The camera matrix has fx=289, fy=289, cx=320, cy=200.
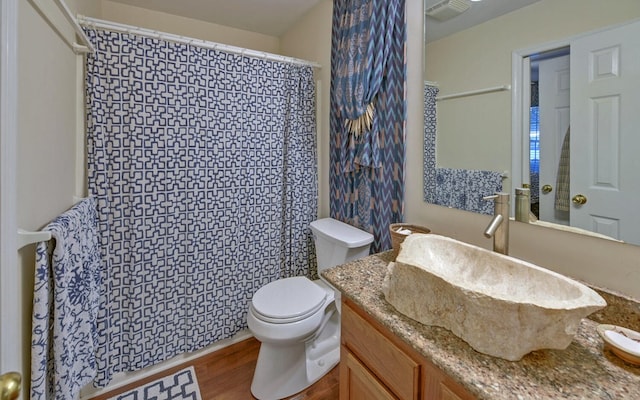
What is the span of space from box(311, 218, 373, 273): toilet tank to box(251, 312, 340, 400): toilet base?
→ 0.34 metres

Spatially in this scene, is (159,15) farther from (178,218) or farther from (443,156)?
(443,156)

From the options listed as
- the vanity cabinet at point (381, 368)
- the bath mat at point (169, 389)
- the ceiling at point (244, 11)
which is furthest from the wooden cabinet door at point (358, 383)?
the ceiling at point (244, 11)

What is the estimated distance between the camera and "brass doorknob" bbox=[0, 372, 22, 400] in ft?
1.60

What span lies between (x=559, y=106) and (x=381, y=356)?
37.0 inches

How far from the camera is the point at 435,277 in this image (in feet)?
2.40

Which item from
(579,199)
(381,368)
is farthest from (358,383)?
(579,199)

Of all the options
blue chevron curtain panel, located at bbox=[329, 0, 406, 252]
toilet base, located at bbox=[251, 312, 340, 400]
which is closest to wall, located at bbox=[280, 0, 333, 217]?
blue chevron curtain panel, located at bbox=[329, 0, 406, 252]

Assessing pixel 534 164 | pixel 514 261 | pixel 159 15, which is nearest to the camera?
pixel 514 261

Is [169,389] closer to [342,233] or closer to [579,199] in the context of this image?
[342,233]

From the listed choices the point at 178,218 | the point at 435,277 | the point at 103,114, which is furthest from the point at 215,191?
the point at 435,277

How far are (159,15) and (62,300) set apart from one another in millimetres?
2187

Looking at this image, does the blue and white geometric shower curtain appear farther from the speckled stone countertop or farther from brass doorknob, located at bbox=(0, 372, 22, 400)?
the speckled stone countertop

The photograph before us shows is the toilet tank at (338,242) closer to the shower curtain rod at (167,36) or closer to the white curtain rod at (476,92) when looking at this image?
the white curtain rod at (476,92)

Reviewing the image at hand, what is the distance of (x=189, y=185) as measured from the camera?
68.7 inches
